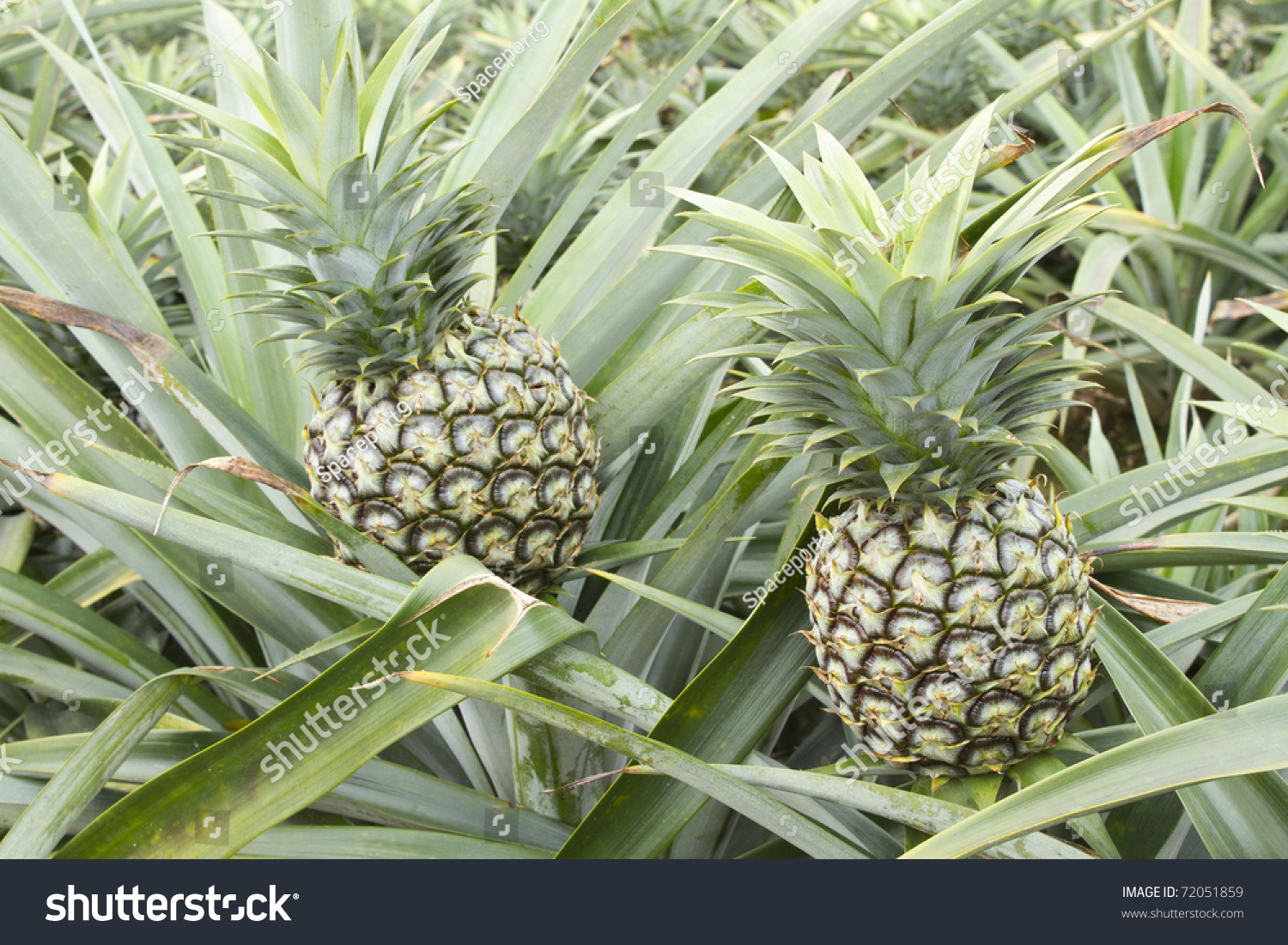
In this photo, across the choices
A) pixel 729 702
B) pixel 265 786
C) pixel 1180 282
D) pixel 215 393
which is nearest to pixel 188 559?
pixel 215 393

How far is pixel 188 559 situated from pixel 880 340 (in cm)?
86

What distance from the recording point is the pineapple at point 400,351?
915mm

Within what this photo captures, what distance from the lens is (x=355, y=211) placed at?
929 millimetres
